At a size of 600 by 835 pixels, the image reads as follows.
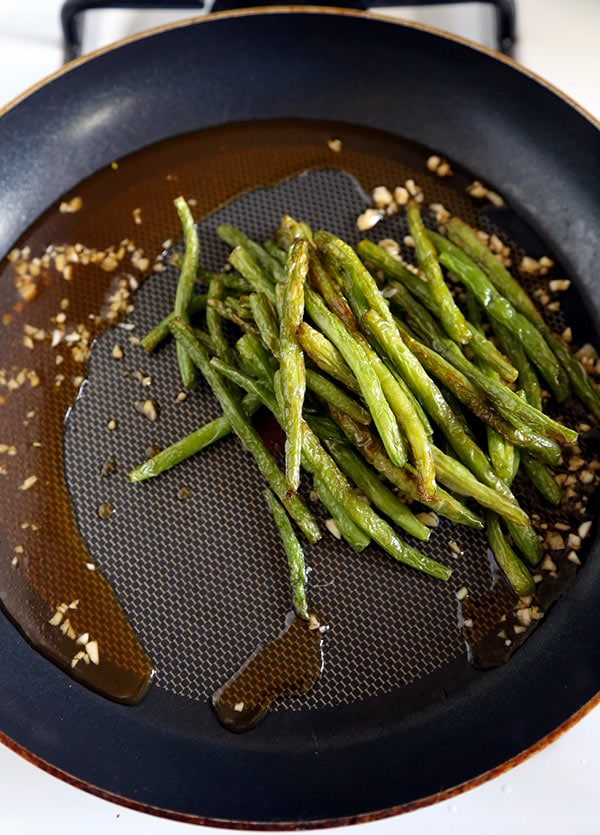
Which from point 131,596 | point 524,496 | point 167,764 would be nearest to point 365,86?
point 524,496

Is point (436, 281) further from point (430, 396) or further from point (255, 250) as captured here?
point (255, 250)

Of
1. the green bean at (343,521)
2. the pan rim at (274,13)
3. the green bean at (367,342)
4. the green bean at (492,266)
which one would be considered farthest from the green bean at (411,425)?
the pan rim at (274,13)

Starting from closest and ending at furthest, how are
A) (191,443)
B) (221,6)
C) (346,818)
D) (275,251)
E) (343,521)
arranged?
(346,818) → (343,521) → (191,443) → (275,251) → (221,6)

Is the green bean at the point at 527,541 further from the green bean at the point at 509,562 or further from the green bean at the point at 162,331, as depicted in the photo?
the green bean at the point at 162,331

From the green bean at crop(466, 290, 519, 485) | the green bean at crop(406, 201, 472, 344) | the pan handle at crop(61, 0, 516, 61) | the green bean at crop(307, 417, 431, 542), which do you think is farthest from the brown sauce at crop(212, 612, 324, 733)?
the pan handle at crop(61, 0, 516, 61)

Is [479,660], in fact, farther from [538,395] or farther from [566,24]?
[566,24]

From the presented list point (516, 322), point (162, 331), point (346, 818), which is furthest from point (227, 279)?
point (346, 818)

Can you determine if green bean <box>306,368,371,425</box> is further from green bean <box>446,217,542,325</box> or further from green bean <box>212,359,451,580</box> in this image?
green bean <box>446,217,542,325</box>
